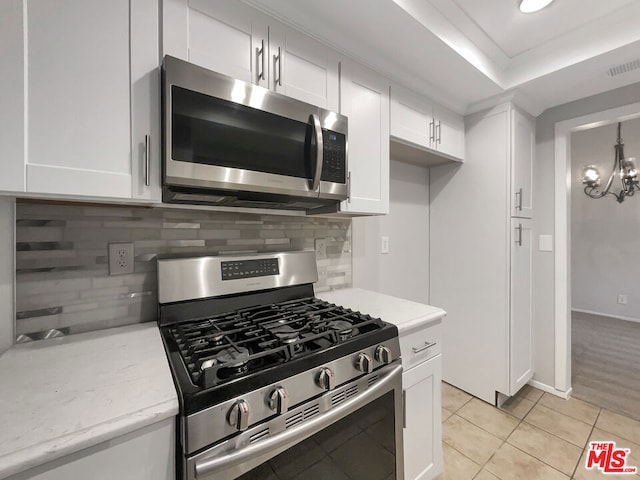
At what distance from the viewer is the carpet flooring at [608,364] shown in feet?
7.09

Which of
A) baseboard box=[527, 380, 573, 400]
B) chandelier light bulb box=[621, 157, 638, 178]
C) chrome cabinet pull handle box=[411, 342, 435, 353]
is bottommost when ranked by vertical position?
baseboard box=[527, 380, 573, 400]

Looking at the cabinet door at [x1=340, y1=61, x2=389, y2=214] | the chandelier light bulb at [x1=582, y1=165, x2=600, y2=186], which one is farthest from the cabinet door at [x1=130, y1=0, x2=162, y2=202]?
the chandelier light bulb at [x1=582, y1=165, x2=600, y2=186]

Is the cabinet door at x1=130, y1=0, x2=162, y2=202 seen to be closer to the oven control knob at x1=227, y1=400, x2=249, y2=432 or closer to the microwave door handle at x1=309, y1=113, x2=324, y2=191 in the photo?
the microwave door handle at x1=309, y1=113, x2=324, y2=191

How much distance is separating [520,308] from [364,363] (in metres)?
1.77

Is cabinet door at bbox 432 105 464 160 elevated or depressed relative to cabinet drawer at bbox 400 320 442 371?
elevated

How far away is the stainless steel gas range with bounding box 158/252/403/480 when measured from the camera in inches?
27.1

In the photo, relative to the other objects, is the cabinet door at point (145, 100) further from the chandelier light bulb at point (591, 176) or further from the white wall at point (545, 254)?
the chandelier light bulb at point (591, 176)

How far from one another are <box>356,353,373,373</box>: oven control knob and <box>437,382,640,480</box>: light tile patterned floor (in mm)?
1081

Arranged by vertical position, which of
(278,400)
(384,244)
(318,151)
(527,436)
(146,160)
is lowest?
(527,436)

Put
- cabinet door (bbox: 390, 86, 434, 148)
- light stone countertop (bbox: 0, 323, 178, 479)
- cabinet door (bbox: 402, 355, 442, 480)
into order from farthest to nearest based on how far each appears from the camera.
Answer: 1. cabinet door (bbox: 390, 86, 434, 148)
2. cabinet door (bbox: 402, 355, 442, 480)
3. light stone countertop (bbox: 0, 323, 178, 479)

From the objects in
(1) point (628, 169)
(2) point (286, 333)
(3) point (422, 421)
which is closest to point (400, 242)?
(3) point (422, 421)

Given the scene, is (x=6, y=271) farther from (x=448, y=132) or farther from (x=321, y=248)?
(x=448, y=132)

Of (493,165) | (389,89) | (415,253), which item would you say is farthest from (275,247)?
(493,165)

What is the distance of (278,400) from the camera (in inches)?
30.0
